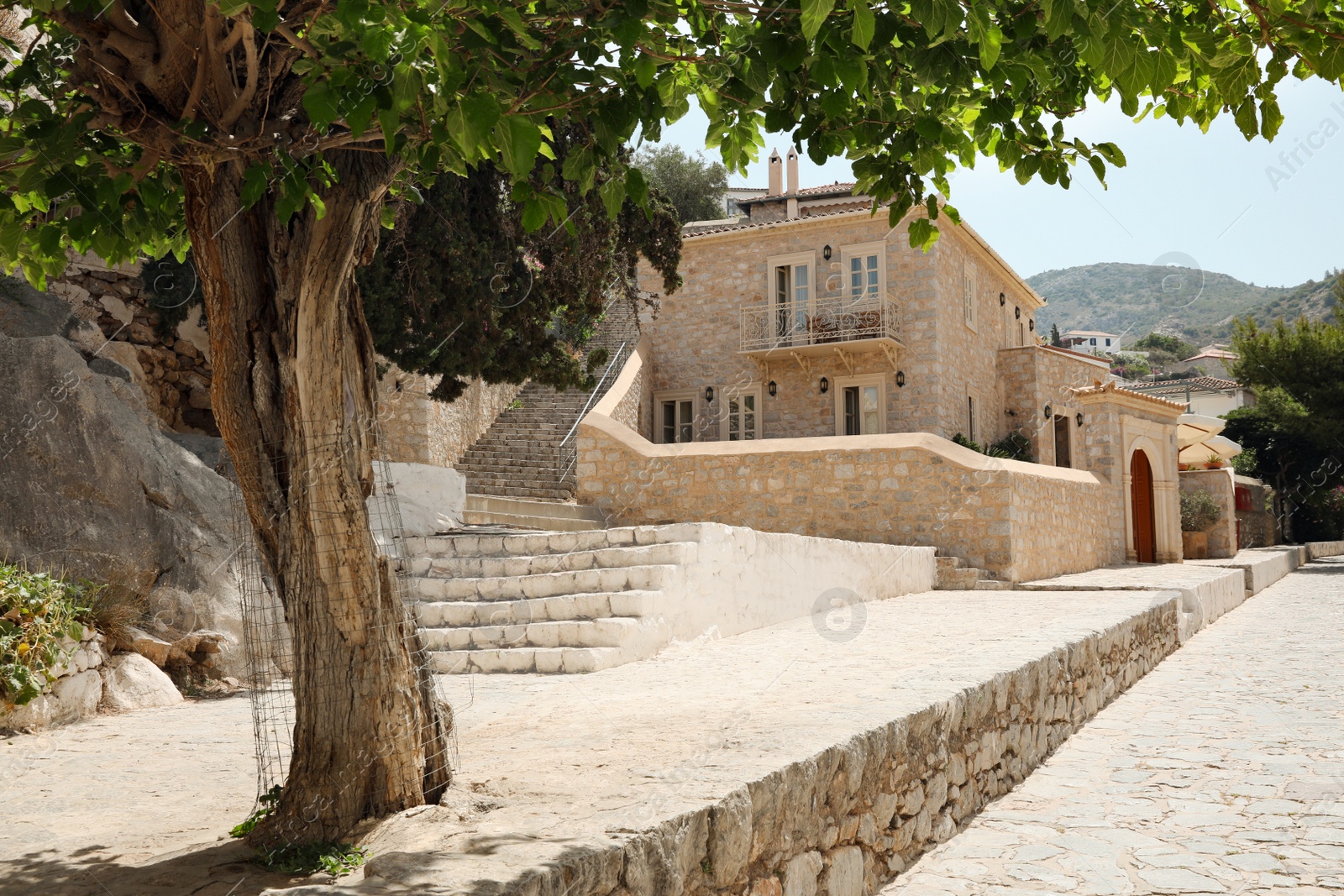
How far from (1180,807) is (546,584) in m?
4.63

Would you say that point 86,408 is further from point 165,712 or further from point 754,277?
point 754,277

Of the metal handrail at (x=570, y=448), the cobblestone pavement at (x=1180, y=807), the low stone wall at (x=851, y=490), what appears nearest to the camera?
the cobblestone pavement at (x=1180, y=807)

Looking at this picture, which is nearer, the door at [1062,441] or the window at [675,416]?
the window at [675,416]

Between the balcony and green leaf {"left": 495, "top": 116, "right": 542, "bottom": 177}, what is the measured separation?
17326 mm

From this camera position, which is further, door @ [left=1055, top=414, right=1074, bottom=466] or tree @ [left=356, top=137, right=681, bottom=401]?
door @ [left=1055, top=414, right=1074, bottom=466]

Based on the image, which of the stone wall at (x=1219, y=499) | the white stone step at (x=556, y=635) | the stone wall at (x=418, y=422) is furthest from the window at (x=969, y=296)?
the white stone step at (x=556, y=635)

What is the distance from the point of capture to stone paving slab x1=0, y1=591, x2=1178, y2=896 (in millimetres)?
2590

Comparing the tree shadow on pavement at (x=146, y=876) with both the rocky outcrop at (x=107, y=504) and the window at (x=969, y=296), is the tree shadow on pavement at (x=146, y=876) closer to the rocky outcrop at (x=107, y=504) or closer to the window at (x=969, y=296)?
the rocky outcrop at (x=107, y=504)

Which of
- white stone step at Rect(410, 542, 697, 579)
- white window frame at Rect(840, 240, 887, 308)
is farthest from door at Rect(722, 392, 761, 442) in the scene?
white stone step at Rect(410, 542, 697, 579)

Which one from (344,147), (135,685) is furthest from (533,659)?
(344,147)

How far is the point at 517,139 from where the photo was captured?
2334mm

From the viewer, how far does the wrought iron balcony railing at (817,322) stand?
19.6 meters

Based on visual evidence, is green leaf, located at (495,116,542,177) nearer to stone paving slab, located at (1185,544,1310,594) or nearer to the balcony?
stone paving slab, located at (1185,544,1310,594)

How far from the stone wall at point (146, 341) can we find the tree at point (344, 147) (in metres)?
8.12
